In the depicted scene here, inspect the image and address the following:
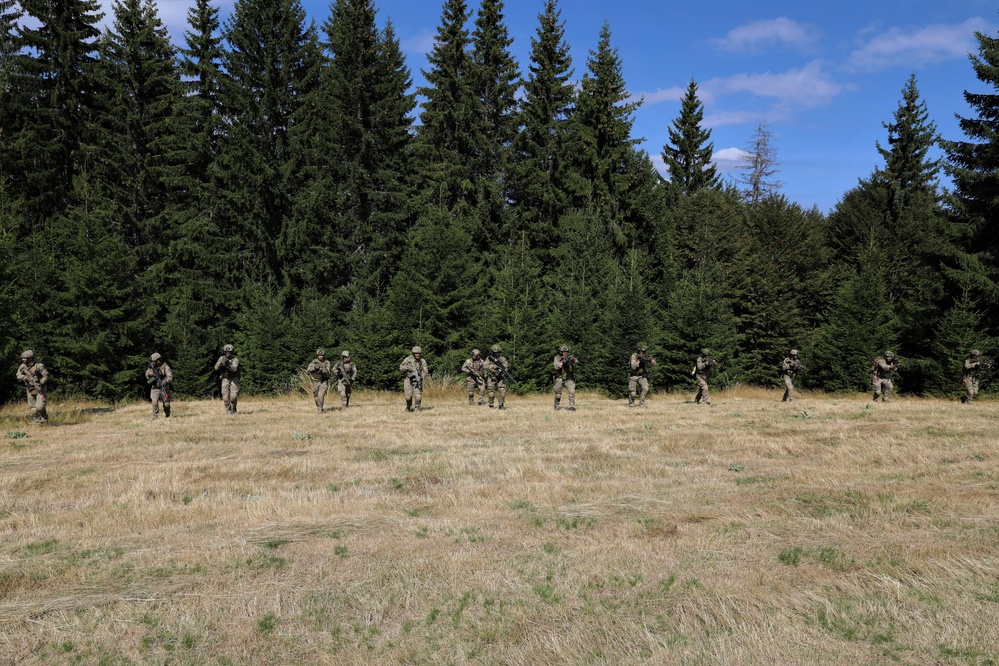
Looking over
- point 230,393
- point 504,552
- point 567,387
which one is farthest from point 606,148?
point 504,552

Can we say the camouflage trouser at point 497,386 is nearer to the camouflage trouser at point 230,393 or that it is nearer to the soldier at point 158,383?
the camouflage trouser at point 230,393

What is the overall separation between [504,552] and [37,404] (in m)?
15.9

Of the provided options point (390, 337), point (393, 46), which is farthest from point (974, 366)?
point (393, 46)

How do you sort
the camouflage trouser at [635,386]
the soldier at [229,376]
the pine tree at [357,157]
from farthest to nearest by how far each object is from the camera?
the pine tree at [357,157]
the camouflage trouser at [635,386]
the soldier at [229,376]

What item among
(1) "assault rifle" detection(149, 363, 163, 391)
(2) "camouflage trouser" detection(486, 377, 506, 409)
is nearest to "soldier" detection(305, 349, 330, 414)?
(1) "assault rifle" detection(149, 363, 163, 391)

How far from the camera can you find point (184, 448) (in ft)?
43.4

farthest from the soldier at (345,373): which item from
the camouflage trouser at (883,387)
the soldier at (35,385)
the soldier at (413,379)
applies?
the camouflage trouser at (883,387)

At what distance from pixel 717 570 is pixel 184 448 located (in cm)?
1127

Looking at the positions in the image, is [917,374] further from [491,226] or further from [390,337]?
[390,337]

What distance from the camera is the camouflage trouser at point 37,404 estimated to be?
54.9 ft

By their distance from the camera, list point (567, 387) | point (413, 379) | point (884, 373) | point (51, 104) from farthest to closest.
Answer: point (51, 104), point (884, 373), point (567, 387), point (413, 379)

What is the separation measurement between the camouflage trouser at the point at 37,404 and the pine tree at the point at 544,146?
2299cm

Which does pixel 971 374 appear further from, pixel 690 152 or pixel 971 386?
pixel 690 152

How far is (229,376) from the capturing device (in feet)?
63.6
